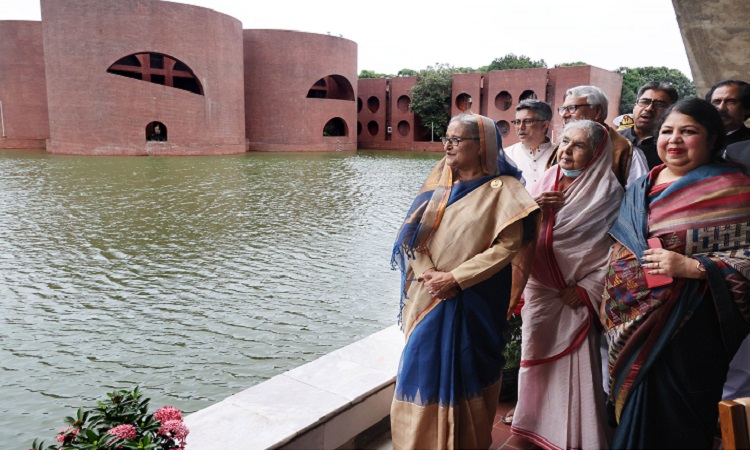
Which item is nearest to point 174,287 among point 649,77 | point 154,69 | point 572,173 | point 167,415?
point 167,415

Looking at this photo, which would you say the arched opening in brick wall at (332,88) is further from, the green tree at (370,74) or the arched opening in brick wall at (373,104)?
the green tree at (370,74)

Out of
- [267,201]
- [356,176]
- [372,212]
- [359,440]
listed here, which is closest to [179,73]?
[356,176]

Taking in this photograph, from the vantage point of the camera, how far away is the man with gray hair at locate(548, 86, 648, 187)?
7.64ft

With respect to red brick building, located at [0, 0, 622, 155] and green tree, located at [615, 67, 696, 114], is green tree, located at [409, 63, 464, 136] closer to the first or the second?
red brick building, located at [0, 0, 622, 155]

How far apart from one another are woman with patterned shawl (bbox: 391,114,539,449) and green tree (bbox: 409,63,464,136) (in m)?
27.5

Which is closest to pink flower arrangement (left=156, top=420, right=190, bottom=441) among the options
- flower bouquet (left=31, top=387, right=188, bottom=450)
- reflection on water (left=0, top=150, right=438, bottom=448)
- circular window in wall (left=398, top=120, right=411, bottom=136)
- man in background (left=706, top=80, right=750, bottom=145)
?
flower bouquet (left=31, top=387, right=188, bottom=450)

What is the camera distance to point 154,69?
897 inches

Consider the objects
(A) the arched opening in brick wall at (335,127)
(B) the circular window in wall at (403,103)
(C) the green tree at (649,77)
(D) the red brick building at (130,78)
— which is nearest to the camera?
(D) the red brick building at (130,78)

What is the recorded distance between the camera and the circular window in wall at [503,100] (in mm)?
26984

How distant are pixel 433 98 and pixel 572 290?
2785cm

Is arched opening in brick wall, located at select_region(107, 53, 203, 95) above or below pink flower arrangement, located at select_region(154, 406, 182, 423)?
above

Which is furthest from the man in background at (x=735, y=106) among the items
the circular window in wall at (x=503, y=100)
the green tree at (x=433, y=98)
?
the green tree at (x=433, y=98)

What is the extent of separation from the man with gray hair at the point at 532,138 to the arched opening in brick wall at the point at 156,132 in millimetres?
20921

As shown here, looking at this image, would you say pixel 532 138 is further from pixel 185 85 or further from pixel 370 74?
pixel 370 74
